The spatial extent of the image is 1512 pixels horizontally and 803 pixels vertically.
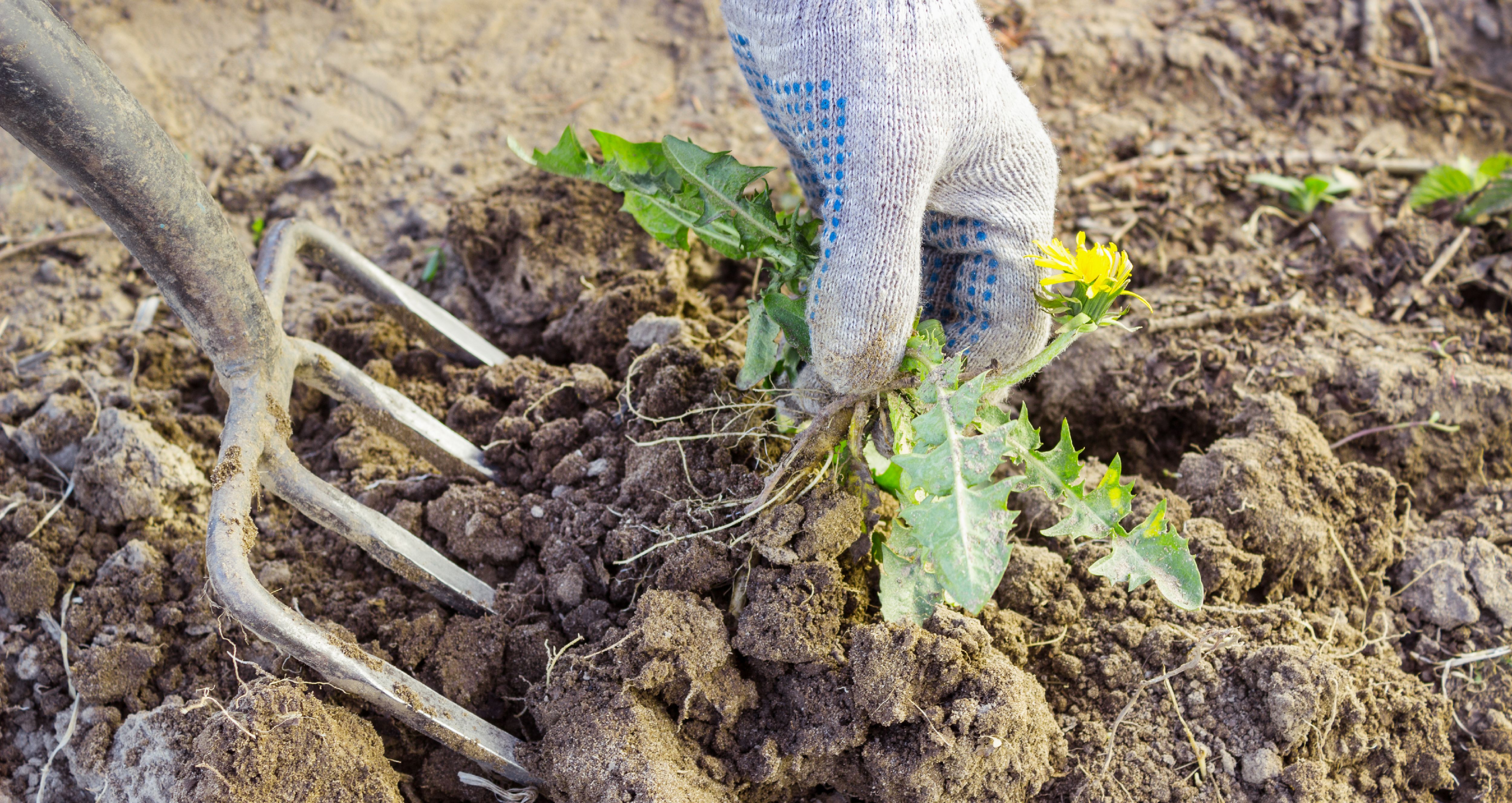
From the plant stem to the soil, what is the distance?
0.41m

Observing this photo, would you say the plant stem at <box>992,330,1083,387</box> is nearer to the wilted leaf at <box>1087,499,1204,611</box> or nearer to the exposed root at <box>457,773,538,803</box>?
the wilted leaf at <box>1087,499,1204,611</box>

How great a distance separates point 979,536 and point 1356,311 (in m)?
1.96

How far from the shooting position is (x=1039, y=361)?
1.81 m

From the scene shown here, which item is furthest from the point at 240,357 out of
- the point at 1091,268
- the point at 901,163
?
the point at 1091,268

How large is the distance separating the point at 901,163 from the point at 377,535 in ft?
4.33

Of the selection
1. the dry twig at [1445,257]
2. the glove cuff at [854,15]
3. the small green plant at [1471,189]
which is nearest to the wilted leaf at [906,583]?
the glove cuff at [854,15]

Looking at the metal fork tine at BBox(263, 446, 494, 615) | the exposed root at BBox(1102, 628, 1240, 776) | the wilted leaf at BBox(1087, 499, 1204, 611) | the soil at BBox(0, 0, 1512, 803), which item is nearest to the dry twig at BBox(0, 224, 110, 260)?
the soil at BBox(0, 0, 1512, 803)

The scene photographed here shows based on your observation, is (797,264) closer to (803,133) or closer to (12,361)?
(803,133)

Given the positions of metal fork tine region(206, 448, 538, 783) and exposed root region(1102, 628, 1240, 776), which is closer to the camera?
metal fork tine region(206, 448, 538, 783)

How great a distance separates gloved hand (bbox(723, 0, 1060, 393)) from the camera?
173cm

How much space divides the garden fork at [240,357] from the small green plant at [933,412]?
0.67 meters

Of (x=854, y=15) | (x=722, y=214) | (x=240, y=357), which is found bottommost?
(x=240, y=357)

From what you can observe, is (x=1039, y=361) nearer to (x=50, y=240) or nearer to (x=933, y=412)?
(x=933, y=412)

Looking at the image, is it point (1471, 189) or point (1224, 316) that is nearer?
point (1224, 316)
